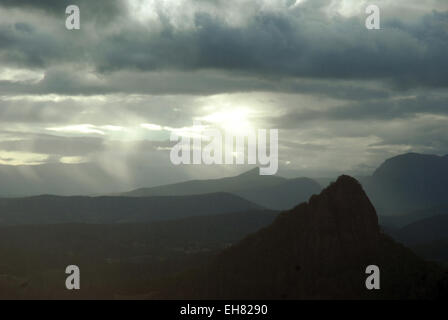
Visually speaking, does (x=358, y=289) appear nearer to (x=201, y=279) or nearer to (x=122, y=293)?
(x=201, y=279)

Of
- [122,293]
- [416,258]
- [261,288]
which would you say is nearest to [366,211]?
[416,258]

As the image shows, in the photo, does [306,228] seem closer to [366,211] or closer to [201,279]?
[366,211]
